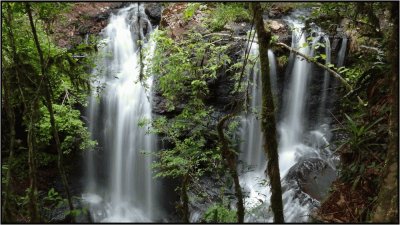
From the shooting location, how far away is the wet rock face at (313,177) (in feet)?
23.6

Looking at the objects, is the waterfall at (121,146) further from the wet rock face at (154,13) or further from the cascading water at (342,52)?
the cascading water at (342,52)

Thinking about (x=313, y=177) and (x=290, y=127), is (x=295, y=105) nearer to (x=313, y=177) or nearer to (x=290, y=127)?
(x=290, y=127)

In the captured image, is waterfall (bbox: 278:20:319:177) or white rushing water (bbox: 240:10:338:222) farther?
waterfall (bbox: 278:20:319:177)

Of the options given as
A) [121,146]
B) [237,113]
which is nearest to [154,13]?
[121,146]

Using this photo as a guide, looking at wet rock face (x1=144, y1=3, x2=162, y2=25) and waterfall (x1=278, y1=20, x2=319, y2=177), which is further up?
wet rock face (x1=144, y1=3, x2=162, y2=25)

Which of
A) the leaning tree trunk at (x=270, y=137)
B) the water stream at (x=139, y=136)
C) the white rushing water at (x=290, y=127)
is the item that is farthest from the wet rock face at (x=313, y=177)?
the leaning tree trunk at (x=270, y=137)

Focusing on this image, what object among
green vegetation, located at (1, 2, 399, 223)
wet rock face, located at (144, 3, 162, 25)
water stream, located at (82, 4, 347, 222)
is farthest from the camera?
wet rock face, located at (144, 3, 162, 25)

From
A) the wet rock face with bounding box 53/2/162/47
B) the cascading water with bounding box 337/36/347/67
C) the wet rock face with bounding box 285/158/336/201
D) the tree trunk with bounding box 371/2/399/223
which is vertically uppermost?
the wet rock face with bounding box 53/2/162/47

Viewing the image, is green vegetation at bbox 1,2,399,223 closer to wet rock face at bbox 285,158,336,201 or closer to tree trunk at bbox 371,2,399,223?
tree trunk at bbox 371,2,399,223

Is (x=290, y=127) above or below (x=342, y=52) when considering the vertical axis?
below

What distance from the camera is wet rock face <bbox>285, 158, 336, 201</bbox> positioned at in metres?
7.18

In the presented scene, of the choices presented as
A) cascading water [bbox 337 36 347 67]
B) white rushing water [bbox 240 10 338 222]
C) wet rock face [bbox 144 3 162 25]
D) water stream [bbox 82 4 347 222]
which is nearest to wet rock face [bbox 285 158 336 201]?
white rushing water [bbox 240 10 338 222]

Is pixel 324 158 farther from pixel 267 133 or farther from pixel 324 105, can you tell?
pixel 267 133

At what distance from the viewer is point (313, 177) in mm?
7543
